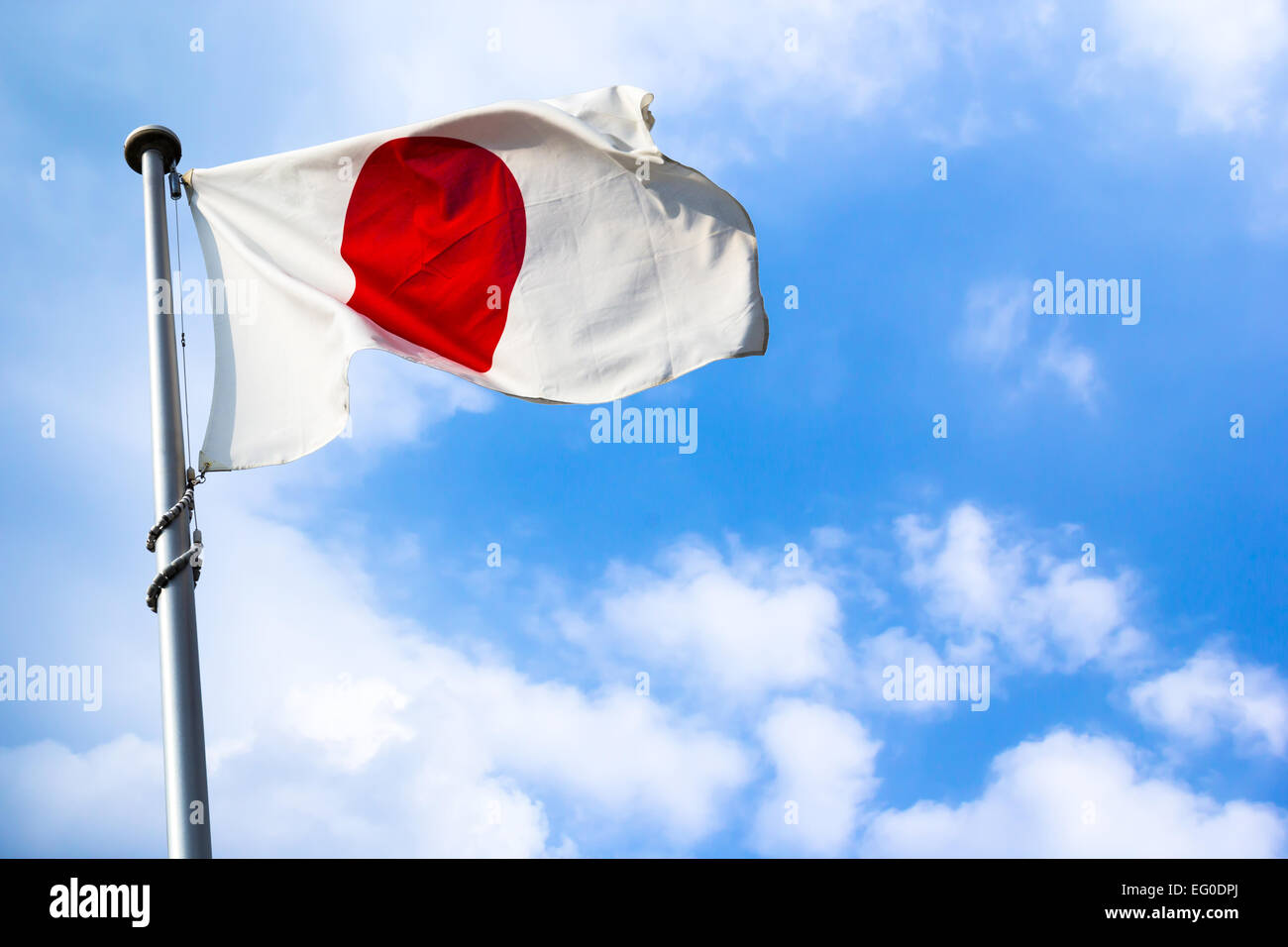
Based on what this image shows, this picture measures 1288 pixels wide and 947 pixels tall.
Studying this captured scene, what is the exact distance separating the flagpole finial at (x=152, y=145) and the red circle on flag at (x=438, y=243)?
4.62 ft

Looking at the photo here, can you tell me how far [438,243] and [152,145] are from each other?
2.25m

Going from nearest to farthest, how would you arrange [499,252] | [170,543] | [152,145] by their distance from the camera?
1. [170,543]
2. [152,145]
3. [499,252]

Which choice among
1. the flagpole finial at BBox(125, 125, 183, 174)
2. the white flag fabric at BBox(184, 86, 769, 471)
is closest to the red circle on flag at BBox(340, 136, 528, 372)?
the white flag fabric at BBox(184, 86, 769, 471)

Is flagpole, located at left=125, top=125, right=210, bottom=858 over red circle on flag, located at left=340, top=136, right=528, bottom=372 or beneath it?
beneath

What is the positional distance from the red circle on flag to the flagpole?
157 centimetres

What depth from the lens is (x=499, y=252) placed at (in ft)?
31.9

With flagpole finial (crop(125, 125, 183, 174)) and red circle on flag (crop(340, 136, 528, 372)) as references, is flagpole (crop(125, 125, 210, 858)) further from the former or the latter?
red circle on flag (crop(340, 136, 528, 372))

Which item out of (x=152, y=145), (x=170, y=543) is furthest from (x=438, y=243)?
(x=170, y=543)

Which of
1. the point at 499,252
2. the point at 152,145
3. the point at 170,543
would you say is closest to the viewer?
the point at 170,543

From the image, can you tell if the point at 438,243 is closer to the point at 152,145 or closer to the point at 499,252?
the point at 499,252

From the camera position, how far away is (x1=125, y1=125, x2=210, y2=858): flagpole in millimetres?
6160
